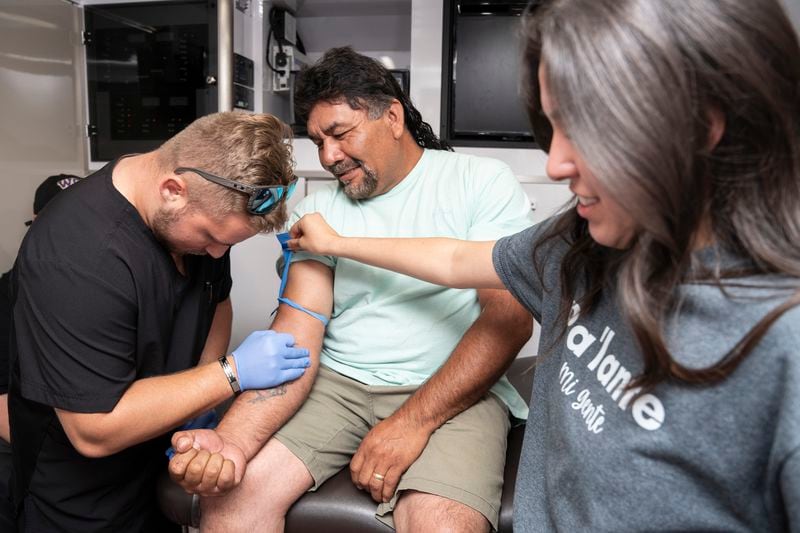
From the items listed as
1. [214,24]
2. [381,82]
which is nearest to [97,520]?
[381,82]

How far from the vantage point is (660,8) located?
0.59 m

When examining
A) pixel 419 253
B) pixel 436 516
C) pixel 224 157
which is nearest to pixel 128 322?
pixel 224 157

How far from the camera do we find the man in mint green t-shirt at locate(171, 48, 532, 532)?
124cm

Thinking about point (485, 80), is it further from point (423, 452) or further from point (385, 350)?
point (423, 452)

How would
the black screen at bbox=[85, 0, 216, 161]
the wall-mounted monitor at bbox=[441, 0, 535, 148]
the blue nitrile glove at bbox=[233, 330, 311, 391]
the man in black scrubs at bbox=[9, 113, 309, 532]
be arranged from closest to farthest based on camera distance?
the man in black scrubs at bbox=[9, 113, 309, 532], the blue nitrile glove at bbox=[233, 330, 311, 391], the wall-mounted monitor at bbox=[441, 0, 535, 148], the black screen at bbox=[85, 0, 216, 161]

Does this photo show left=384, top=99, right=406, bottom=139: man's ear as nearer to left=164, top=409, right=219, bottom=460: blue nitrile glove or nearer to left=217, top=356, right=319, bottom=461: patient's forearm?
left=217, top=356, right=319, bottom=461: patient's forearm

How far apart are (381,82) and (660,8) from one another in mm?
1083

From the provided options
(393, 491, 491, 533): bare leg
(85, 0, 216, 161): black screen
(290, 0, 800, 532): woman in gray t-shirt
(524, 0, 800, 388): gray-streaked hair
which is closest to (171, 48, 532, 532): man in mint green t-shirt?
(393, 491, 491, 533): bare leg

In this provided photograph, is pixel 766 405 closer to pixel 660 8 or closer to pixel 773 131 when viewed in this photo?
pixel 773 131

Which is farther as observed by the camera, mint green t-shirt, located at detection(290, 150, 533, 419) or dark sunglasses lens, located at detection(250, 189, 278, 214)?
mint green t-shirt, located at detection(290, 150, 533, 419)

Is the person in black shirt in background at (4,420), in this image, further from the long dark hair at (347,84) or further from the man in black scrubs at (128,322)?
the long dark hair at (347,84)

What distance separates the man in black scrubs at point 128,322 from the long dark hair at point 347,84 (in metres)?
0.30

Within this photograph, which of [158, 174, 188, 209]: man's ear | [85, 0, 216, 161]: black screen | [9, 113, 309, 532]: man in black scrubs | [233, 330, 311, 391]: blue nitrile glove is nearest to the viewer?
[9, 113, 309, 532]: man in black scrubs

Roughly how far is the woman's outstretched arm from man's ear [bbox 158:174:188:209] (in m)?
0.31
